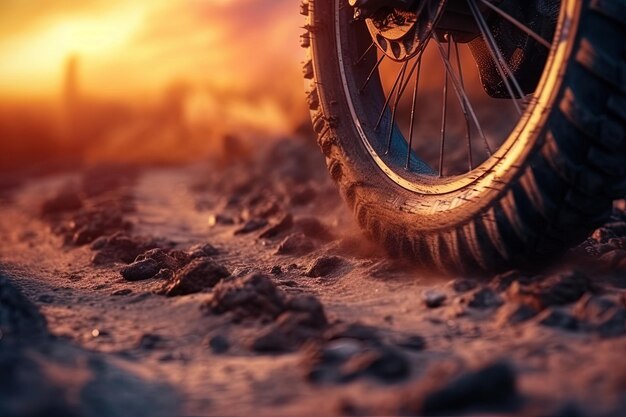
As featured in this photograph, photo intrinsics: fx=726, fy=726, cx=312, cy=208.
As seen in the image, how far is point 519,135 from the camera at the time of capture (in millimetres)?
2693

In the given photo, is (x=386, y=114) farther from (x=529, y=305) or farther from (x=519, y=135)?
(x=529, y=305)

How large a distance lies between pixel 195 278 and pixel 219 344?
0.78 meters

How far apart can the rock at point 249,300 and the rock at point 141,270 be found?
94 centimetres

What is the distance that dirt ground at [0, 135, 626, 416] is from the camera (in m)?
1.85

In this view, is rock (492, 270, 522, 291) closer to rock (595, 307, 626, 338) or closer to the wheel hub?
rock (595, 307, 626, 338)

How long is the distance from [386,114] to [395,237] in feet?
2.89

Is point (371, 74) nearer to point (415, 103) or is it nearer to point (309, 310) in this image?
point (415, 103)

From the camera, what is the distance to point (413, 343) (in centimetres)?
231

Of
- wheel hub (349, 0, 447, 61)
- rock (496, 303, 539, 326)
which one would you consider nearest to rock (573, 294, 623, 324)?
rock (496, 303, 539, 326)

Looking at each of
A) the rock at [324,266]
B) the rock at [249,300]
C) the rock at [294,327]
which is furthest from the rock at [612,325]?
the rock at [324,266]

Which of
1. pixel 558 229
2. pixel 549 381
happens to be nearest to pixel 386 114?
pixel 558 229

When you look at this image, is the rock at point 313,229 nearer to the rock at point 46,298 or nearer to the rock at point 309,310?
the rock at point 46,298

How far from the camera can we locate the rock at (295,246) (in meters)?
4.16

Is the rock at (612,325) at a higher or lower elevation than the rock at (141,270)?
lower
